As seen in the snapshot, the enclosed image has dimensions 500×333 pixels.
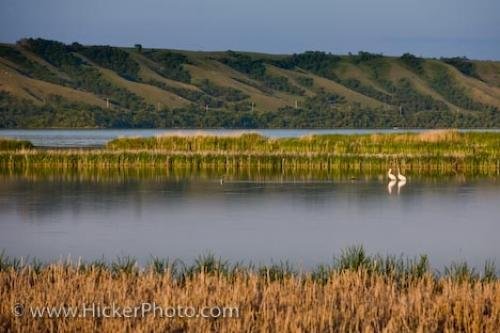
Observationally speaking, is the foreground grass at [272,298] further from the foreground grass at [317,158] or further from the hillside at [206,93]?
the hillside at [206,93]

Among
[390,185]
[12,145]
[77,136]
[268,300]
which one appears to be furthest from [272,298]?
[77,136]

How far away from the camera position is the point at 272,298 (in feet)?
41.2

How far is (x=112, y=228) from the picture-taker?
23766mm

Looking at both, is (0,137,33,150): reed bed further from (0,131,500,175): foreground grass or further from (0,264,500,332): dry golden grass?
(0,264,500,332): dry golden grass

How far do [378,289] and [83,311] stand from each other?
372 cm

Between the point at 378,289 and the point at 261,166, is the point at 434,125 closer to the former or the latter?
the point at 261,166

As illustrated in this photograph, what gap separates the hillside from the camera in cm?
13862

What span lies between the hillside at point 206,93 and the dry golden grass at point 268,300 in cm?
11569

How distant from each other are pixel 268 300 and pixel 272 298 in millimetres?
127

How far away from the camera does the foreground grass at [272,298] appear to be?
11.4m

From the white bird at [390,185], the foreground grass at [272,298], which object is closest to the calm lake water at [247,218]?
the white bird at [390,185]

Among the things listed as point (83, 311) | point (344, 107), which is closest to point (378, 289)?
point (83, 311)

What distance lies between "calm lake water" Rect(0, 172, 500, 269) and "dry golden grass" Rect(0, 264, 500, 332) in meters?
4.43

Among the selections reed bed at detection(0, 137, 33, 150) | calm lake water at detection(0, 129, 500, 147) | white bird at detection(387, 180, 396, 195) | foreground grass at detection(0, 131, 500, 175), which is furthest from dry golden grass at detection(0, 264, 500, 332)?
calm lake water at detection(0, 129, 500, 147)
